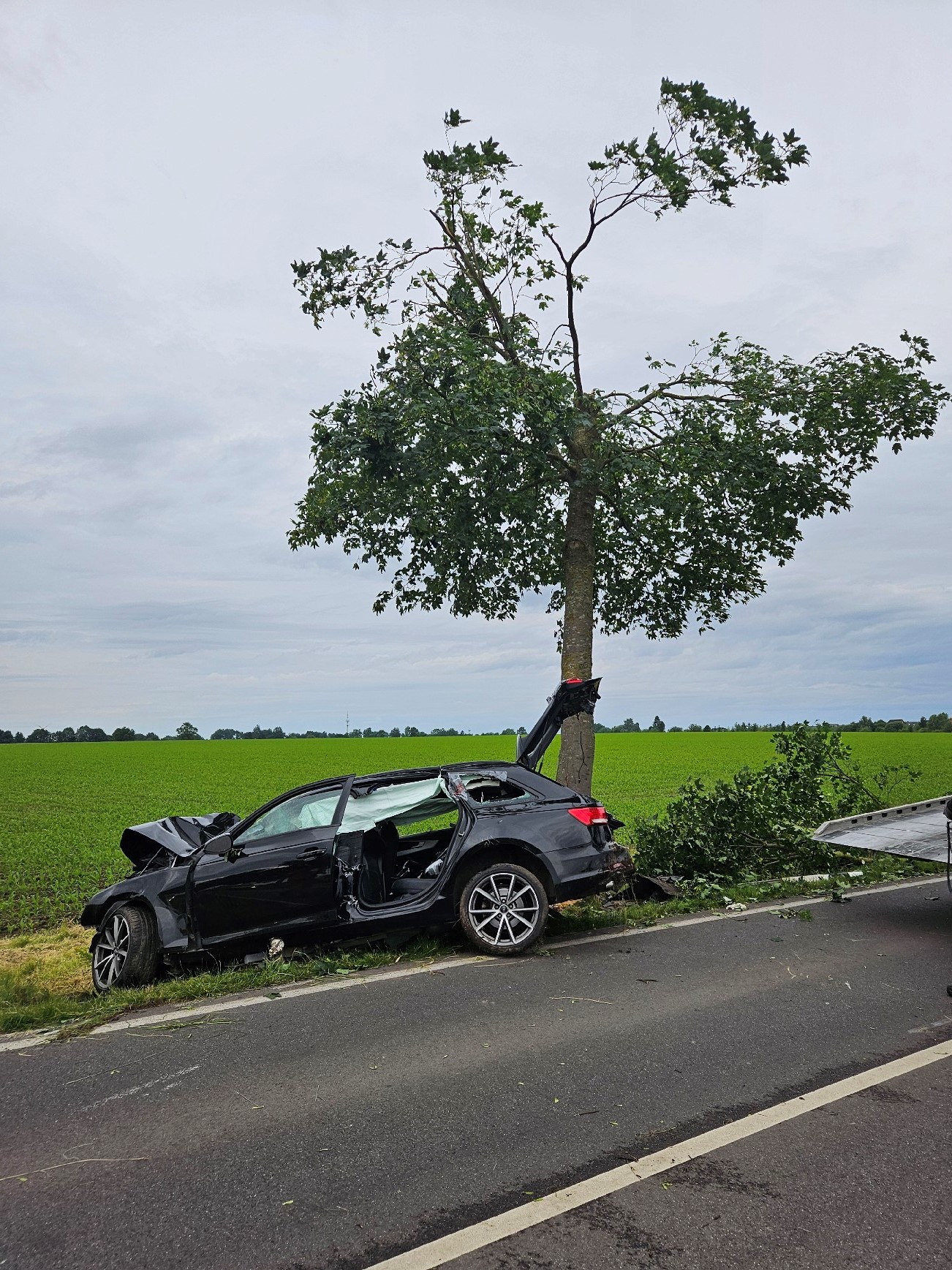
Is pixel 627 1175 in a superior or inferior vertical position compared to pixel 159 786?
inferior

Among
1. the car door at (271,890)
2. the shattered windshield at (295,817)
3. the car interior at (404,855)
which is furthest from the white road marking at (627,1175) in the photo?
the shattered windshield at (295,817)

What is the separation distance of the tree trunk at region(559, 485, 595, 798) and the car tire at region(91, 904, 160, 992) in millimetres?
6456

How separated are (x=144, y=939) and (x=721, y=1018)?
464 cm

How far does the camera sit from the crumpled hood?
7793 millimetres

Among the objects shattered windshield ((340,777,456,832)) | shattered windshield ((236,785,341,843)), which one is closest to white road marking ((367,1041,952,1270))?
shattered windshield ((340,777,456,832))

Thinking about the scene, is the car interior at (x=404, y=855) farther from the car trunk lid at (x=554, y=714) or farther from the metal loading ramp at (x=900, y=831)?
the metal loading ramp at (x=900, y=831)

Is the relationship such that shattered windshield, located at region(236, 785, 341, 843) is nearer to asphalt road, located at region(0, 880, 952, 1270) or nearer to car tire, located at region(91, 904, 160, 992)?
car tire, located at region(91, 904, 160, 992)

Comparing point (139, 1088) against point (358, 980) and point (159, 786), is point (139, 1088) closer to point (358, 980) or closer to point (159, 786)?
point (358, 980)

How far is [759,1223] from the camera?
11.0 ft

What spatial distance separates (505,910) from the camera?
741 centimetres

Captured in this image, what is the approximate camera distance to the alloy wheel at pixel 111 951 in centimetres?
738

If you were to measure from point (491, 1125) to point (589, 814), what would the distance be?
3717mm

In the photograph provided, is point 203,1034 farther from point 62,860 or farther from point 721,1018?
point 62,860

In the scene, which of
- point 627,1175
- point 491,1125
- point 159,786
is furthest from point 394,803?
point 159,786
